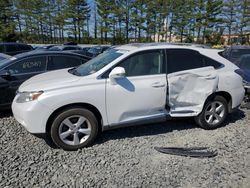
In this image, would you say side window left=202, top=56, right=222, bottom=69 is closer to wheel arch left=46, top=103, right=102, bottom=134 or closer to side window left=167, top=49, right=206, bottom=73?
side window left=167, top=49, right=206, bottom=73

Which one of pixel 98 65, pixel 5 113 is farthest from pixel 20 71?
pixel 98 65

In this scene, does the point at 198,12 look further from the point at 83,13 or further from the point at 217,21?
the point at 83,13

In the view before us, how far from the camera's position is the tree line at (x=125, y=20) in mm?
41719

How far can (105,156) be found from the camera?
3764 millimetres

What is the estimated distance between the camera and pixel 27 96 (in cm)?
377

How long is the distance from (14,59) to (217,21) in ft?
140

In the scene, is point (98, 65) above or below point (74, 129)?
above

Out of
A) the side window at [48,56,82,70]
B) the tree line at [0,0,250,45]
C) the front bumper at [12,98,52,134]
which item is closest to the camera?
the front bumper at [12,98,52,134]

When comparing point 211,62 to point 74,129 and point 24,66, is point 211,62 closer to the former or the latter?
point 74,129

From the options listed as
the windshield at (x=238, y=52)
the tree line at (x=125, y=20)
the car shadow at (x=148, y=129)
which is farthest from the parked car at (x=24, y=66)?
the tree line at (x=125, y=20)

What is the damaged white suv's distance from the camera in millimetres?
3744

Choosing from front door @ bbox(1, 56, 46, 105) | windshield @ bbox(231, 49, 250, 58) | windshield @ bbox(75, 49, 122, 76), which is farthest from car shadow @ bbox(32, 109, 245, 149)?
windshield @ bbox(231, 49, 250, 58)

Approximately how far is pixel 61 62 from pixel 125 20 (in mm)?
39778

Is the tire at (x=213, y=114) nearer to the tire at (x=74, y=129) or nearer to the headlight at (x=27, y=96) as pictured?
the tire at (x=74, y=129)
